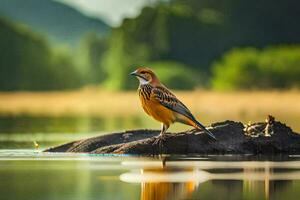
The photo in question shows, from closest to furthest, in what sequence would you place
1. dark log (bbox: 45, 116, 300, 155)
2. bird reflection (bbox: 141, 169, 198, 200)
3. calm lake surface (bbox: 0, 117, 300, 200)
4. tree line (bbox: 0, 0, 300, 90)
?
bird reflection (bbox: 141, 169, 198, 200) → calm lake surface (bbox: 0, 117, 300, 200) → dark log (bbox: 45, 116, 300, 155) → tree line (bbox: 0, 0, 300, 90)

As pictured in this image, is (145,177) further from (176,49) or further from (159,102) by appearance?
(176,49)

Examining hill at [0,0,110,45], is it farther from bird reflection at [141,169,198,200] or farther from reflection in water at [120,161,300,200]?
bird reflection at [141,169,198,200]

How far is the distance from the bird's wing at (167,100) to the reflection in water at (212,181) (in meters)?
1.08

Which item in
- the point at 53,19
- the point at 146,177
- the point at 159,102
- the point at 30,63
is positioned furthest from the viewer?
the point at 53,19

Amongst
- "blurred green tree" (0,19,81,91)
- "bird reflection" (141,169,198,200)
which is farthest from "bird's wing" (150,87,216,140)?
"blurred green tree" (0,19,81,91)

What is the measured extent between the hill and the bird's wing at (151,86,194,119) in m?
131

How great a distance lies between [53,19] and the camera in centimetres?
16562

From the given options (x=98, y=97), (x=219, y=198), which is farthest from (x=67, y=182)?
(x=98, y=97)

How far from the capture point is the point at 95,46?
112438 mm

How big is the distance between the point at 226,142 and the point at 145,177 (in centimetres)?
293

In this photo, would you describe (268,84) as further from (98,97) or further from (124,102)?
(124,102)

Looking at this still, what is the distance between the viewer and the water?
10906 millimetres

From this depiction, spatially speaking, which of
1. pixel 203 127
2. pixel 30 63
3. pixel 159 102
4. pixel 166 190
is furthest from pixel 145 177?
pixel 30 63

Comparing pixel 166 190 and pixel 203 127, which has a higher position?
pixel 203 127
